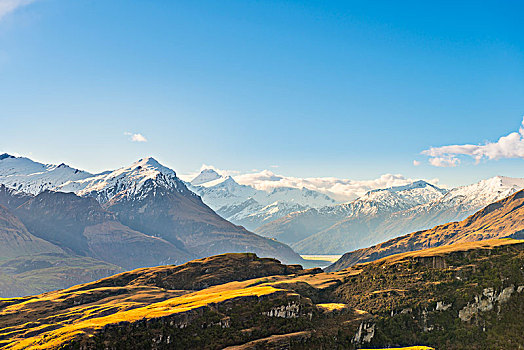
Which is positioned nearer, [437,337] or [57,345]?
[57,345]

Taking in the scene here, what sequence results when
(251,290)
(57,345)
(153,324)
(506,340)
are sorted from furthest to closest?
(251,290), (506,340), (153,324), (57,345)

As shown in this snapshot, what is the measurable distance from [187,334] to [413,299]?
323ft

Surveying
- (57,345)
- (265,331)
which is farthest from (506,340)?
(57,345)

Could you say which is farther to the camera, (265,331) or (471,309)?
(471,309)

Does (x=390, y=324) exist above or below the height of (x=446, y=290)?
below

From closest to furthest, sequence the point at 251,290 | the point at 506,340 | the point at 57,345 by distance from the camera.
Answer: the point at 57,345 < the point at 506,340 < the point at 251,290

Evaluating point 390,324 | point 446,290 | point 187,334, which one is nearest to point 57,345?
point 187,334

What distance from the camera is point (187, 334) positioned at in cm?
15650

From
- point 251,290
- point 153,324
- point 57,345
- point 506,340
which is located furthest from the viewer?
point 251,290

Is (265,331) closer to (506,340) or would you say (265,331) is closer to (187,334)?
(187,334)

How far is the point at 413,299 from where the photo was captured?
639ft

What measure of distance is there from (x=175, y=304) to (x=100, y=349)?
1794 inches

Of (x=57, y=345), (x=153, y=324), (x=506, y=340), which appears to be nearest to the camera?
(x=57, y=345)

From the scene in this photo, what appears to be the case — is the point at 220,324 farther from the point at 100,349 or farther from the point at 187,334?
the point at 100,349
